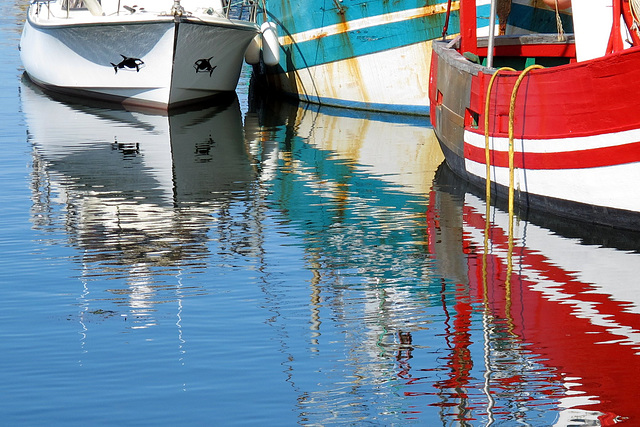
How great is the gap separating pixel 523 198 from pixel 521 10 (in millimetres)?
6866

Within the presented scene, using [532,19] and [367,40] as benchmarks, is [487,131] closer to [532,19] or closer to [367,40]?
[532,19]

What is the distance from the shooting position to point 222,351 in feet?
21.2

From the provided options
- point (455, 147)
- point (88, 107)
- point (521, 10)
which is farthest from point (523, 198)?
point (88, 107)

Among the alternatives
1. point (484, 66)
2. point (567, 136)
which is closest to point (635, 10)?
point (567, 136)

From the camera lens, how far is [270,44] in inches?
744

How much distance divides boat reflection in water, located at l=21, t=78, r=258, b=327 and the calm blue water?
41 mm

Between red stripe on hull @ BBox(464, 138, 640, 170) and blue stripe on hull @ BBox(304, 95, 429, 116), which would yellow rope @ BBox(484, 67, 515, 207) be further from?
blue stripe on hull @ BBox(304, 95, 429, 116)

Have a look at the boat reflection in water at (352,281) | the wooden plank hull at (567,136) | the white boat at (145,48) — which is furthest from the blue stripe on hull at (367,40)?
the wooden plank hull at (567,136)

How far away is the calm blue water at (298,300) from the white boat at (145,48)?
4.09 m

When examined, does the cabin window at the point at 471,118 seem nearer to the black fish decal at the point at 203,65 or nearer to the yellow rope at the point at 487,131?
the yellow rope at the point at 487,131

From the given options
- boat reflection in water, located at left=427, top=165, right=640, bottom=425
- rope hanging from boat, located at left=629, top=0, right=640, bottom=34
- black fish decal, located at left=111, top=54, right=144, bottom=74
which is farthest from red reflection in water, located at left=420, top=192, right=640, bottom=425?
black fish decal, located at left=111, top=54, right=144, bottom=74

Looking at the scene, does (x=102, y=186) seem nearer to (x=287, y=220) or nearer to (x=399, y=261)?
(x=287, y=220)

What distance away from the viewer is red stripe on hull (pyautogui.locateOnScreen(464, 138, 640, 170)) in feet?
29.0

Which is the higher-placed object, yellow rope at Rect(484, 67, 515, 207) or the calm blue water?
yellow rope at Rect(484, 67, 515, 207)
